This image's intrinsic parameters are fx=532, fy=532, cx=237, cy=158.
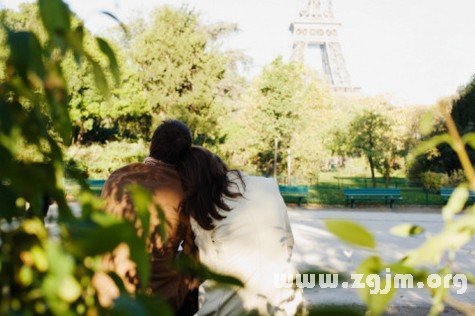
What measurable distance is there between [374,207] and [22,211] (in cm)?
1781

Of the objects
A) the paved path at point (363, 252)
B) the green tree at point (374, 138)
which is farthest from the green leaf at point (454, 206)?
the green tree at point (374, 138)

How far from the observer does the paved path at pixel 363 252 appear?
5.82m

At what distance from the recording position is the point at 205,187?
2.53m

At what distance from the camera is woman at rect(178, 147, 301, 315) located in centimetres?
248

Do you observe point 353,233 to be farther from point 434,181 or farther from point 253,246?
point 434,181

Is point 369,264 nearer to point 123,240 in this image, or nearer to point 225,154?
point 123,240

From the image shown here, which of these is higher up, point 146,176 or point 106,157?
point 106,157

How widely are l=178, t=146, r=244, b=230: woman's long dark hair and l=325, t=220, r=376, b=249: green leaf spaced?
1.96 m

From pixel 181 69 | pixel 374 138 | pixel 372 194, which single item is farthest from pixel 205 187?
pixel 374 138

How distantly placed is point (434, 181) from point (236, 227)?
20.6 meters

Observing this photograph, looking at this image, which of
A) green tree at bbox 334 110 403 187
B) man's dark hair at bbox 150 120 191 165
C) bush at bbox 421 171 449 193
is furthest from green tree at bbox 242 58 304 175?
man's dark hair at bbox 150 120 191 165

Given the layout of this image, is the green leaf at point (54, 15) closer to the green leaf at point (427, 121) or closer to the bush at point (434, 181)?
the green leaf at point (427, 121)

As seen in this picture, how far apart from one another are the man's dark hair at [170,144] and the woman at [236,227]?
6cm

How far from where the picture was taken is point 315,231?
11.9 metres
